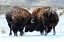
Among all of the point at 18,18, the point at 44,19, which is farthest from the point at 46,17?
the point at 18,18

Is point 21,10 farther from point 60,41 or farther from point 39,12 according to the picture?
point 60,41

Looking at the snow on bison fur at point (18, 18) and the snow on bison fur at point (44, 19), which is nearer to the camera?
the snow on bison fur at point (18, 18)

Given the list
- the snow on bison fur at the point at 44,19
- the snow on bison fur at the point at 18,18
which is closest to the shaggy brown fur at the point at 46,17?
the snow on bison fur at the point at 44,19

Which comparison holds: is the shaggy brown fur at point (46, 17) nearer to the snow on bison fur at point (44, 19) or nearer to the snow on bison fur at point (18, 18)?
the snow on bison fur at point (44, 19)

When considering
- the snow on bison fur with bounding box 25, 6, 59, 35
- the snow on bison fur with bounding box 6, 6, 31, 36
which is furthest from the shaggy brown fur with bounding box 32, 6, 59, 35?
the snow on bison fur with bounding box 6, 6, 31, 36

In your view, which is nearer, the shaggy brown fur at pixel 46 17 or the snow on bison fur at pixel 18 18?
the snow on bison fur at pixel 18 18

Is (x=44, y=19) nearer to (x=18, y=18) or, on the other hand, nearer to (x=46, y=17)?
(x=46, y=17)

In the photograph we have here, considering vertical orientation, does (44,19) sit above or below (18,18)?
below

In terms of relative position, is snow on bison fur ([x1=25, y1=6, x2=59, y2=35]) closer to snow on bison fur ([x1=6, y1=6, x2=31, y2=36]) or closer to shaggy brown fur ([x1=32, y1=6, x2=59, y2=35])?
shaggy brown fur ([x1=32, y1=6, x2=59, y2=35])

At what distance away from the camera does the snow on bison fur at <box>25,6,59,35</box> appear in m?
19.0

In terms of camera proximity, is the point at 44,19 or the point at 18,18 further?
the point at 44,19

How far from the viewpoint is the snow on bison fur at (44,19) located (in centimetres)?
1897

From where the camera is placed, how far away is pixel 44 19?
747 inches

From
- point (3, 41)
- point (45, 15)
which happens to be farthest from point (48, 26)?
point (3, 41)
